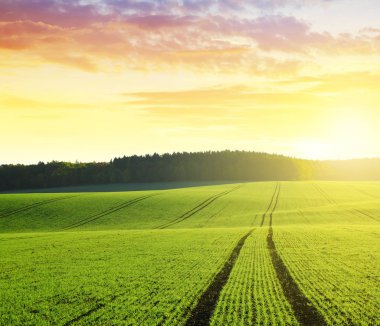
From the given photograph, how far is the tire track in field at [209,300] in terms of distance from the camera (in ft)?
43.7

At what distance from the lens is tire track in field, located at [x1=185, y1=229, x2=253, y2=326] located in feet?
43.7

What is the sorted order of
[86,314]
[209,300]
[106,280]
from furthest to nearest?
[106,280], [209,300], [86,314]

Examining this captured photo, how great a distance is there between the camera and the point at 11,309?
14.7 m

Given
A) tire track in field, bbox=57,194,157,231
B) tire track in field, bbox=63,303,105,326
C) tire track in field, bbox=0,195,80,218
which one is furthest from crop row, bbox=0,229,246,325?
tire track in field, bbox=0,195,80,218

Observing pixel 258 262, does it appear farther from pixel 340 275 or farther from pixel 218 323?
pixel 218 323

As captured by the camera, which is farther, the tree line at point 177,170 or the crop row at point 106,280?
the tree line at point 177,170

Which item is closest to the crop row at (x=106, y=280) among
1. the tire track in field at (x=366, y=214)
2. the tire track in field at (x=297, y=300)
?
the tire track in field at (x=297, y=300)

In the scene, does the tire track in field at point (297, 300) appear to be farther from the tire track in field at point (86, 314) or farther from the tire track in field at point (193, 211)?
the tire track in field at point (193, 211)

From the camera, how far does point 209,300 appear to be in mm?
15492

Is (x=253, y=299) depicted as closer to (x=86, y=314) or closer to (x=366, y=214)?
(x=86, y=314)

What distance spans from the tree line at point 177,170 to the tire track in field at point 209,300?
125m

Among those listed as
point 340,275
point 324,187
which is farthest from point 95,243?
point 324,187

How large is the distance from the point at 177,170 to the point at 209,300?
13239 centimetres

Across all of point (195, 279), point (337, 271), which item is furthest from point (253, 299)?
point (337, 271)
